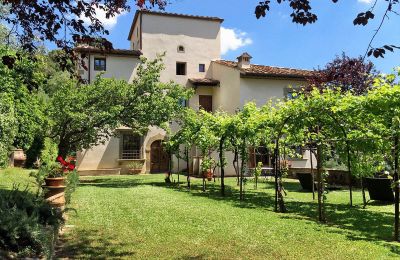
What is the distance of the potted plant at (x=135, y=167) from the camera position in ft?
86.7

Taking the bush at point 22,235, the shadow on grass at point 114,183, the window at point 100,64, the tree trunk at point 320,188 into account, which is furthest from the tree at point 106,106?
the bush at point 22,235

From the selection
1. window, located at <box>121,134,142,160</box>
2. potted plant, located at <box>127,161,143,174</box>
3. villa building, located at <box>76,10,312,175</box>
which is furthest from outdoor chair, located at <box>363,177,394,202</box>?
window, located at <box>121,134,142,160</box>

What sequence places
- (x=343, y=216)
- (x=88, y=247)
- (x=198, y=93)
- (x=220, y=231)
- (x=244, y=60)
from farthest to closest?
(x=198, y=93) → (x=244, y=60) → (x=343, y=216) → (x=220, y=231) → (x=88, y=247)

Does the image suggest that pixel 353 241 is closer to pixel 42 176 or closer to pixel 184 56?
pixel 42 176

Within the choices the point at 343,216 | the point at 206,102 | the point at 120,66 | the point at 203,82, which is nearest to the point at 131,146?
the point at 120,66

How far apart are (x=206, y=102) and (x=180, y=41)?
195 inches

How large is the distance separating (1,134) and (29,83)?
1274 cm

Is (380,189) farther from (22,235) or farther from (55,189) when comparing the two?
(22,235)

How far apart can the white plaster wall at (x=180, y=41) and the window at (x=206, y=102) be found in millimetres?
1644

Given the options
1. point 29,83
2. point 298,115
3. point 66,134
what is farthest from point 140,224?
point 66,134

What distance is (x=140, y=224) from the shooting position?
789cm

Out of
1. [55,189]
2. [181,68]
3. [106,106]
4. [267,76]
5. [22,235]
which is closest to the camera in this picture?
[22,235]

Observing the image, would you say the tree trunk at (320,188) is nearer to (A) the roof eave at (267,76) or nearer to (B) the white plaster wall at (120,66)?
(A) the roof eave at (267,76)

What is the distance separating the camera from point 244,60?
26.4 meters
